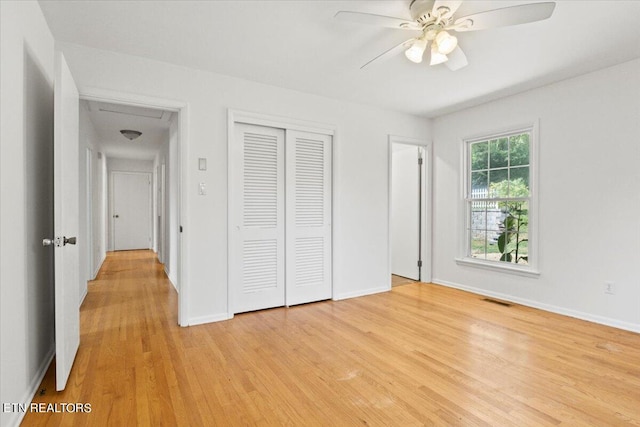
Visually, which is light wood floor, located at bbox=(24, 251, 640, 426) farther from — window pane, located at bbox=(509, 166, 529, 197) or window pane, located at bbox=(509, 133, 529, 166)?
window pane, located at bbox=(509, 133, 529, 166)

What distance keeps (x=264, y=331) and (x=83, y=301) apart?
2451 millimetres

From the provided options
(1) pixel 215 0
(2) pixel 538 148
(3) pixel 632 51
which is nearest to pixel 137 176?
(1) pixel 215 0

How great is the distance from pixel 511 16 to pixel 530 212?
2613mm

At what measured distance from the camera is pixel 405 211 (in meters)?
5.35

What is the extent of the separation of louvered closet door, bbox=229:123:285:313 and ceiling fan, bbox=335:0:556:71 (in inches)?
68.1

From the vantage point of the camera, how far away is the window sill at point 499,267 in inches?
150

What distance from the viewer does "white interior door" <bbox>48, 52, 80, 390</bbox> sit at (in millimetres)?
1952

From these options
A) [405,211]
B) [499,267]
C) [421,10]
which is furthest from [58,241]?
[405,211]

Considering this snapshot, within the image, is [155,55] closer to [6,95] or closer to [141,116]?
[6,95]

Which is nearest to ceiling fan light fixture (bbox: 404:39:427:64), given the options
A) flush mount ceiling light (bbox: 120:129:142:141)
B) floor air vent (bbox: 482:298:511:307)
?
floor air vent (bbox: 482:298:511:307)

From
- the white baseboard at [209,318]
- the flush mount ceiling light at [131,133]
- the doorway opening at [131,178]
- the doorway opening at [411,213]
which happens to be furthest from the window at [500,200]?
the flush mount ceiling light at [131,133]

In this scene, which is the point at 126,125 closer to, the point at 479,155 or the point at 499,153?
the point at 479,155

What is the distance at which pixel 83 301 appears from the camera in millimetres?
3922

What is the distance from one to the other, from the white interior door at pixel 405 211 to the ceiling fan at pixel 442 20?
2.84 m
